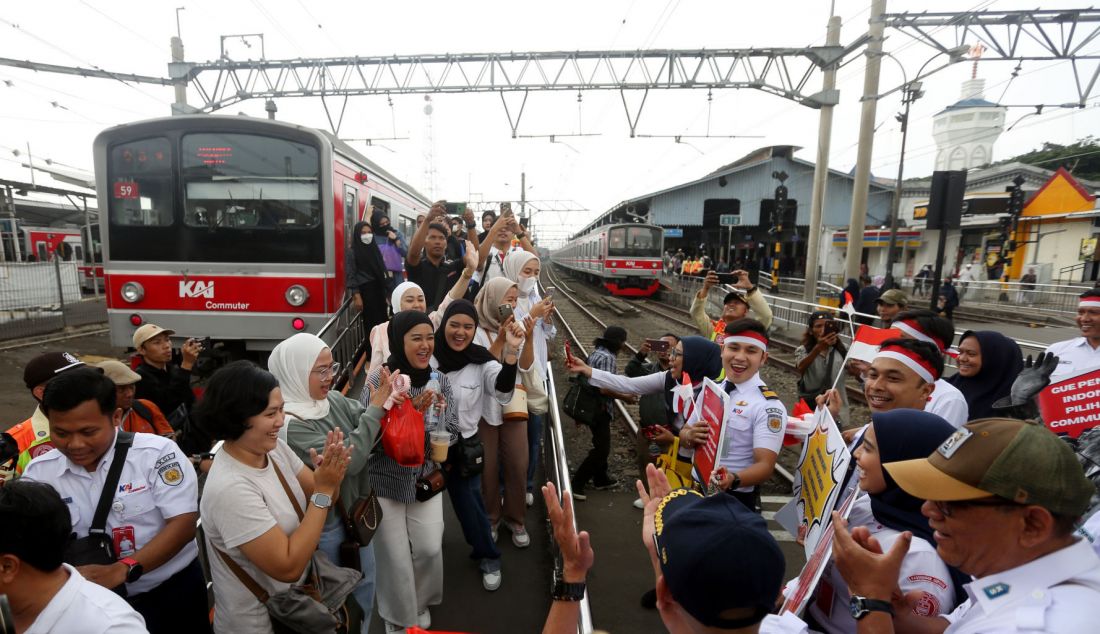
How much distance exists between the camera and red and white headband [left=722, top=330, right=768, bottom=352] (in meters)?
3.07

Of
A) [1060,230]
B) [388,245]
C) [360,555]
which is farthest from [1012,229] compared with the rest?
[360,555]

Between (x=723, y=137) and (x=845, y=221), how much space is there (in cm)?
1959

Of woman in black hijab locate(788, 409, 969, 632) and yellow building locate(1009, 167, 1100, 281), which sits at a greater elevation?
yellow building locate(1009, 167, 1100, 281)

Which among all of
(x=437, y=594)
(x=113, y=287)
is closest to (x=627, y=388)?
(x=437, y=594)

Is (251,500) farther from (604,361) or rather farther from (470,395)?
(604,361)

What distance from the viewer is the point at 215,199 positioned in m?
6.17

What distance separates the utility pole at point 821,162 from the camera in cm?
1388

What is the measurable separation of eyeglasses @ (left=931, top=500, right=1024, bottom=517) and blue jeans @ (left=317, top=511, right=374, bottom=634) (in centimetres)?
236

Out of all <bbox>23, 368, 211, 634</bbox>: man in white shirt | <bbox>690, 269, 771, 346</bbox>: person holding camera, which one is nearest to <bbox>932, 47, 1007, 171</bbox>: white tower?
<bbox>690, 269, 771, 346</bbox>: person holding camera

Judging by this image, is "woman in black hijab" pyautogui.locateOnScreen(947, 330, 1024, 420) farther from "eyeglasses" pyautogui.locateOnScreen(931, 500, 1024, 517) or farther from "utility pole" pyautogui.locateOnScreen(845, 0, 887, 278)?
"utility pole" pyautogui.locateOnScreen(845, 0, 887, 278)

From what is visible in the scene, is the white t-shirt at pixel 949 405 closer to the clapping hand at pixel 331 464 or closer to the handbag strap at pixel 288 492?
the clapping hand at pixel 331 464

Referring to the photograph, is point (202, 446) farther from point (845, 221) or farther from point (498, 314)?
point (845, 221)

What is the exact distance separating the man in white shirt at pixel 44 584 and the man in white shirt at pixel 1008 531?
2.10m

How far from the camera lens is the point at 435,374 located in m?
3.20
